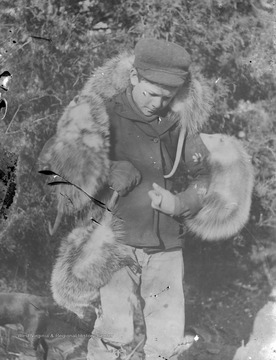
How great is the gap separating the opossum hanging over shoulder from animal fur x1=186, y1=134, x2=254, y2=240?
0.84 feet

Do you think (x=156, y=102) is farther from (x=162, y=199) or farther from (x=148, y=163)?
(x=162, y=199)

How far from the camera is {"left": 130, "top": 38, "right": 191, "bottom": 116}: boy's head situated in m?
2.41

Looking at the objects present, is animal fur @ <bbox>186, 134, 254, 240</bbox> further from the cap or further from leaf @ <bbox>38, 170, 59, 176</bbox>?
leaf @ <bbox>38, 170, 59, 176</bbox>

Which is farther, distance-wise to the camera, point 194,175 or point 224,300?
point 224,300

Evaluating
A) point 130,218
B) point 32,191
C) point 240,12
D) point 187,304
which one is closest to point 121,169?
point 130,218

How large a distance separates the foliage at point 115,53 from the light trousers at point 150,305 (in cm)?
28

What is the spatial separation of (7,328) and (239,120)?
112 cm

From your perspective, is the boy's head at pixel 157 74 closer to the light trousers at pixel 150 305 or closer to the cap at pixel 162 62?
the cap at pixel 162 62

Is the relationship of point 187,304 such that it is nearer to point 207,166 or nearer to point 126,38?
point 207,166

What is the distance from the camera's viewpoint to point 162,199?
98.3 inches

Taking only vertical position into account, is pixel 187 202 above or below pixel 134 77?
below

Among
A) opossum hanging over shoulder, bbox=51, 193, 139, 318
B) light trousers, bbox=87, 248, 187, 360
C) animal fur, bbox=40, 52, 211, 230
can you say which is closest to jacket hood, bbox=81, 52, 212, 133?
animal fur, bbox=40, 52, 211, 230

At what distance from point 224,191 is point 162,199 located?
0.22m

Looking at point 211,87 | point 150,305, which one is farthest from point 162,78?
point 150,305
